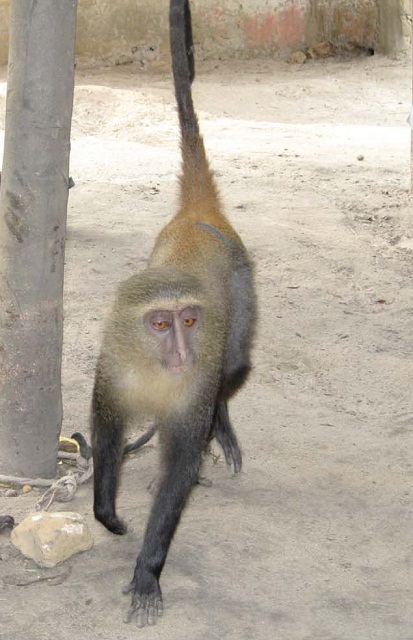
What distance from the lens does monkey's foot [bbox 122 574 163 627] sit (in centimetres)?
353

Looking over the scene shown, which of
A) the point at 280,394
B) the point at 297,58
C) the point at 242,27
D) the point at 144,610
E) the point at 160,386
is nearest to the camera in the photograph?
the point at 144,610

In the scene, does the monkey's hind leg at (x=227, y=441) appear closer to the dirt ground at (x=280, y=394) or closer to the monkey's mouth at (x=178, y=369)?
the dirt ground at (x=280, y=394)

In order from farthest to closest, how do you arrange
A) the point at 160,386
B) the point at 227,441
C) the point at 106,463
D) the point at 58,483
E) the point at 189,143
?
the point at 189,143, the point at 227,441, the point at 58,483, the point at 106,463, the point at 160,386

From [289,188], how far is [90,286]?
2.72 metres

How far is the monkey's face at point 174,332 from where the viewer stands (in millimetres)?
3533

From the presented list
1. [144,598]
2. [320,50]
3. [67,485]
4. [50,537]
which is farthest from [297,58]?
[144,598]

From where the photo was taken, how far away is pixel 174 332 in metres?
3.55

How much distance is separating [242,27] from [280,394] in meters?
10.1

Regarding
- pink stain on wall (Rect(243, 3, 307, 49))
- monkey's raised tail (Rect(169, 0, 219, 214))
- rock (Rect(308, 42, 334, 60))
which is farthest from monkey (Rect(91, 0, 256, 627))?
rock (Rect(308, 42, 334, 60))

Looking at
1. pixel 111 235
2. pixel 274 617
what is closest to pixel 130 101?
pixel 111 235

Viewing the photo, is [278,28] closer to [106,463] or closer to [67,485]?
[67,485]

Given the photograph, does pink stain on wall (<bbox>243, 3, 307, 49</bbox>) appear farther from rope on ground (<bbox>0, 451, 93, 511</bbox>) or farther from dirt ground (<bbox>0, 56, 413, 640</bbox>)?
rope on ground (<bbox>0, 451, 93, 511</bbox>)

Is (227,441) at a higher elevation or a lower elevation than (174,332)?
lower

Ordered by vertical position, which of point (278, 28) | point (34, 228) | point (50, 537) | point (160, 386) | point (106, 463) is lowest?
point (278, 28)
